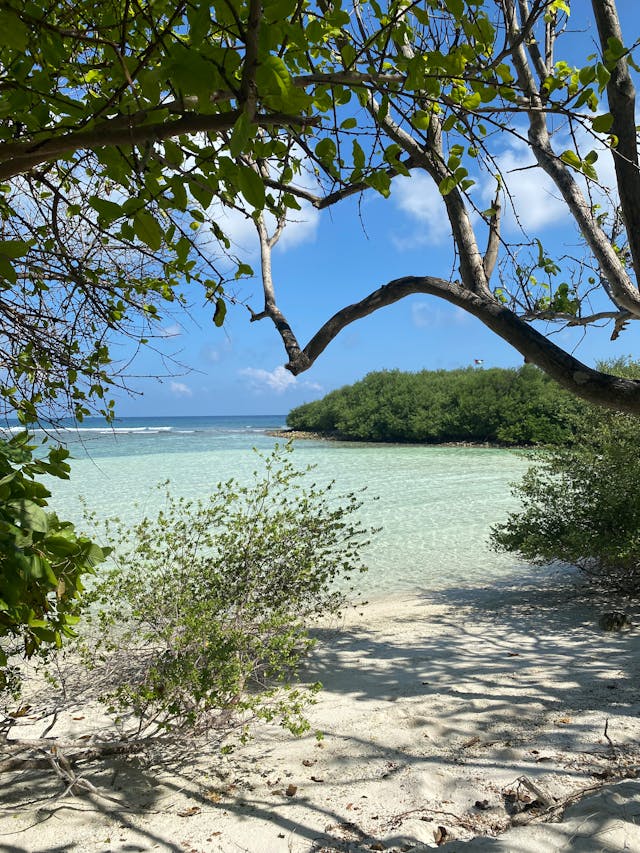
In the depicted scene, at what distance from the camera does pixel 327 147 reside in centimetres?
187

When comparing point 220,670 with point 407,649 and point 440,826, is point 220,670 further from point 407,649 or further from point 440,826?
point 407,649

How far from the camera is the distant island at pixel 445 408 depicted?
41375mm

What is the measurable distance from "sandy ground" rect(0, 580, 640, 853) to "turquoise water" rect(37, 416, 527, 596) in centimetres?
180

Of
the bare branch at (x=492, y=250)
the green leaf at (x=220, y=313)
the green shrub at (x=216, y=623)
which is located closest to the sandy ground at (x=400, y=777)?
the green shrub at (x=216, y=623)

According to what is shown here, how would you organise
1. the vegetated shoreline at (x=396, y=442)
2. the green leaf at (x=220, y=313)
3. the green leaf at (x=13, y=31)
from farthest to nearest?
1. the vegetated shoreline at (x=396, y=442)
2. the green leaf at (x=220, y=313)
3. the green leaf at (x=13, y=31)

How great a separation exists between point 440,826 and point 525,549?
5597 millimetres

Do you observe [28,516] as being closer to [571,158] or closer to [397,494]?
[571,158]

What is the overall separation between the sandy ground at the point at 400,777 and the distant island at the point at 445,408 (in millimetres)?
32751

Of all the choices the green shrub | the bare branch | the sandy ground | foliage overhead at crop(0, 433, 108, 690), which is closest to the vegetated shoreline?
the green shrub

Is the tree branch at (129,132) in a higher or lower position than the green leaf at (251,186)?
higher

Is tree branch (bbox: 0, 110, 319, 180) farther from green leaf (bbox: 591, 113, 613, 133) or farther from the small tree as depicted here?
the small tree

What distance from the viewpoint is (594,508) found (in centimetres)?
777

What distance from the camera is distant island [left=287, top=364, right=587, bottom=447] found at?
136ft

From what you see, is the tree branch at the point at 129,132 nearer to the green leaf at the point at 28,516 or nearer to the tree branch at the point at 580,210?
the green leaf at the point at 28,516
